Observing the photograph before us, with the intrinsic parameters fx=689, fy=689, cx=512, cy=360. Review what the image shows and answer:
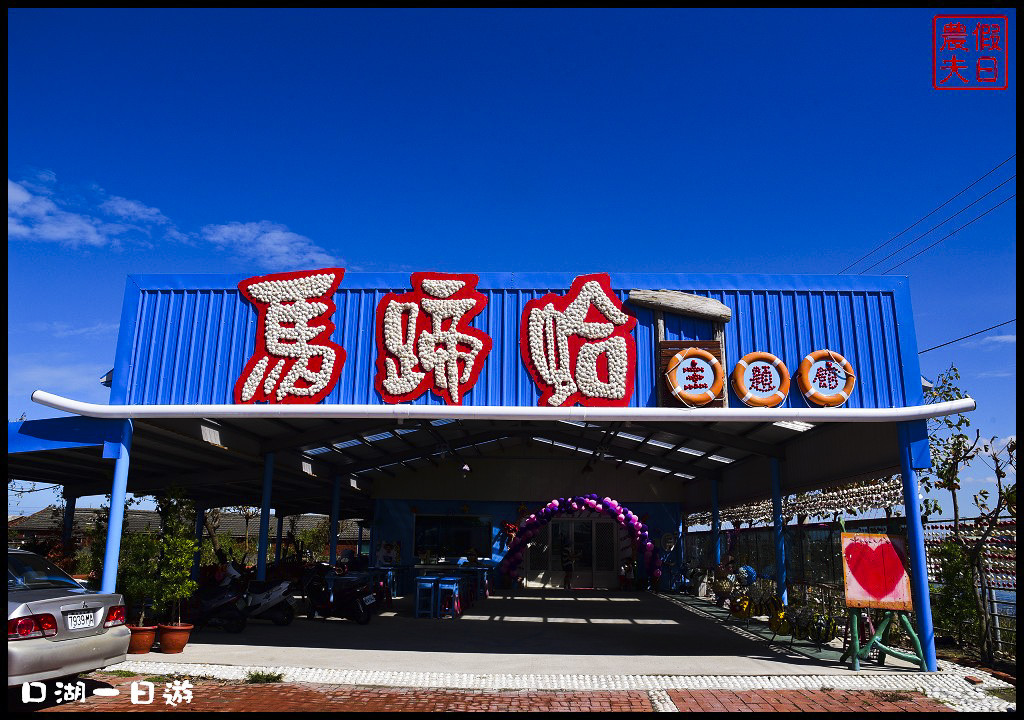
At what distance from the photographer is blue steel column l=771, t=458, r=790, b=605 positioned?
13.1m

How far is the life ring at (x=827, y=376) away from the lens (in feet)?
29.6

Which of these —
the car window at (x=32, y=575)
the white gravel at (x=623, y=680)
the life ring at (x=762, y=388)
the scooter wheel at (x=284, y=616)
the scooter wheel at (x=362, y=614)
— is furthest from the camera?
the scooter wheel at (x=362, y=614)

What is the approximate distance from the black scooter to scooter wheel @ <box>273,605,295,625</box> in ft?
3.51

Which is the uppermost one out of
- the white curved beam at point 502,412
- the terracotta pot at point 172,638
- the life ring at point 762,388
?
the life ring at point 762,388

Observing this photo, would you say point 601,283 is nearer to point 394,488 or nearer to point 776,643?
point 776,643

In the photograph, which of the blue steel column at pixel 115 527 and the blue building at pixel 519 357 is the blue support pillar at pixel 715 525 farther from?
the blue steel column at pixel 115 527

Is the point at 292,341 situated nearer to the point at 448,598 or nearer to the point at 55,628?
the point at 55,628

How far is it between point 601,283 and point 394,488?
593 inches

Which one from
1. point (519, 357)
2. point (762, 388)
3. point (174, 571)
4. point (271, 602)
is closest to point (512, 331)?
point (519, 357)

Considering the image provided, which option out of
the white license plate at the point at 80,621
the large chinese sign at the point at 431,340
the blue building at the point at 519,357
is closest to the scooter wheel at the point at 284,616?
the blue building at the point at 519,357

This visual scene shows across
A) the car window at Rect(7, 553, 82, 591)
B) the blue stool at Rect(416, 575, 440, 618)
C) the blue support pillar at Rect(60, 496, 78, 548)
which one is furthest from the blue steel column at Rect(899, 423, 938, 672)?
the blue support pillar at Rect(60, 496, 78, 548)

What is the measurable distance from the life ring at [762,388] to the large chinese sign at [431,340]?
11.0 ft

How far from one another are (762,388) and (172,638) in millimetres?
8388

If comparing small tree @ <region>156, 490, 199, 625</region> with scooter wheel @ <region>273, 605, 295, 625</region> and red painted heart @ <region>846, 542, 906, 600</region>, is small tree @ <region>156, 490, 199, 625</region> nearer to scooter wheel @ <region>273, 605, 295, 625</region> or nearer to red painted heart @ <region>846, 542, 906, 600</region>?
scooter wheel @ <region>273, 605, 295, 625</region>
